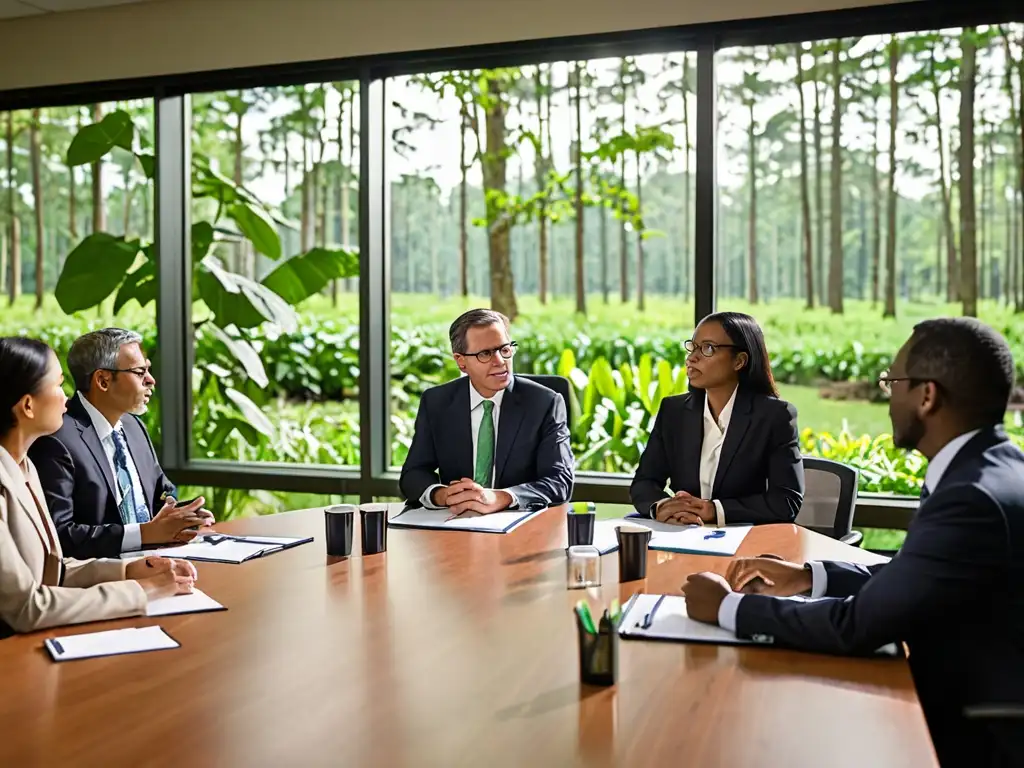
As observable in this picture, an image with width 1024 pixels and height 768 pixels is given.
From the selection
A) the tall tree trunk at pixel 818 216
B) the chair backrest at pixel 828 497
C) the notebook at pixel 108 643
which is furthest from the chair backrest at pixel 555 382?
the notebook at pixel 108 643

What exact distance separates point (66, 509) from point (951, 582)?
219 cm

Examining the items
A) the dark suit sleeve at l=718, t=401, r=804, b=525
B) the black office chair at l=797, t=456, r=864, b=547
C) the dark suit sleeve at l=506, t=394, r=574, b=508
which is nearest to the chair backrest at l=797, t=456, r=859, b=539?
the black office chair at l=797, t=456, r=864, b=547

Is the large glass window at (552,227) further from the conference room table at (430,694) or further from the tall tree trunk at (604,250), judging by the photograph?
the conference room table at (430,694)

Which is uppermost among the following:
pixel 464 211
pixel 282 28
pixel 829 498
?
pixel 282 28

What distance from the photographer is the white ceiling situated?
5051mm

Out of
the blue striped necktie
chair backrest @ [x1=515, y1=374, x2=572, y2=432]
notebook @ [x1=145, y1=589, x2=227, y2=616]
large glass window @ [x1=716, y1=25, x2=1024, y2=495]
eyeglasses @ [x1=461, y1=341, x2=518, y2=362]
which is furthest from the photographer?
large glass window @ [x1=716, y1=25, x2=1024, y2=495]

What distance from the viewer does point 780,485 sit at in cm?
320

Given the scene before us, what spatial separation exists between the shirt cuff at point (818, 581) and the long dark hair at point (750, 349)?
1.29m

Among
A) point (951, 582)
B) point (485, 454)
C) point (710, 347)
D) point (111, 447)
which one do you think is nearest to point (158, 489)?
point (111, 447)

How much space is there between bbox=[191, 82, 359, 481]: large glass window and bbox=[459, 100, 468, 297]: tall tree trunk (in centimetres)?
52

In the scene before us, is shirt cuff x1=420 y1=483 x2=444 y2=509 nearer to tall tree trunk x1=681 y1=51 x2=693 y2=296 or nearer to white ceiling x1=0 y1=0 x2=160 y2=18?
tall tree trunk x1=681 y1=51 x2=693 y2=296

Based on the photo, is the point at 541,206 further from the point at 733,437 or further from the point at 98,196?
the point at 98,196

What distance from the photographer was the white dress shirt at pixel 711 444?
3.38m

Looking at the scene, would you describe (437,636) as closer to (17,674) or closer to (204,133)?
(17,674)
